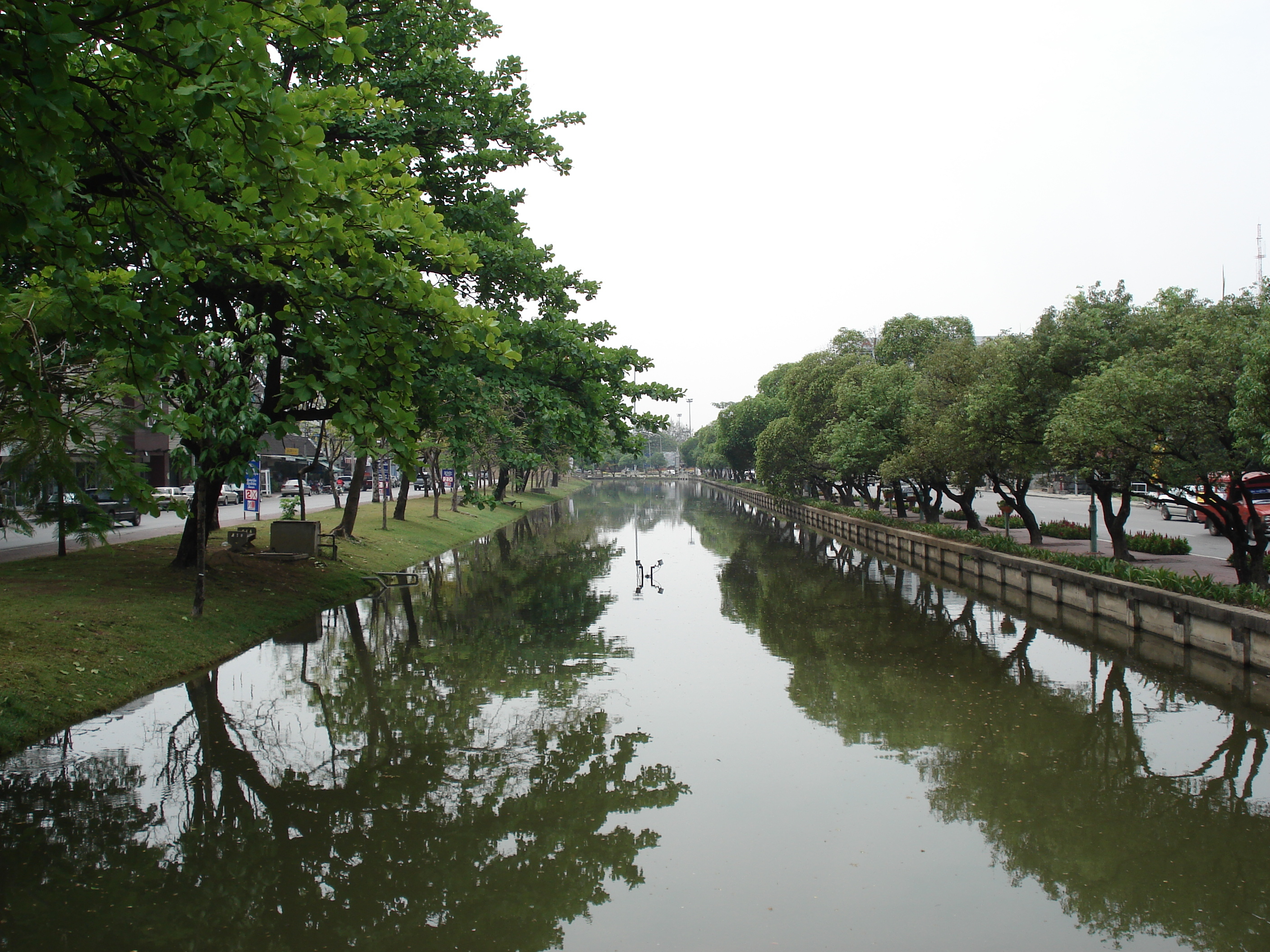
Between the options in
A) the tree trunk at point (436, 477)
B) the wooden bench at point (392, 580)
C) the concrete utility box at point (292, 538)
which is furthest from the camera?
the tree trunk at point (436, 477)

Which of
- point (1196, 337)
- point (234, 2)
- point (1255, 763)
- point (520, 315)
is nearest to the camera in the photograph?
point (234, 2)

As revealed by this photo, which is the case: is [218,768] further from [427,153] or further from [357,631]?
[427,153]

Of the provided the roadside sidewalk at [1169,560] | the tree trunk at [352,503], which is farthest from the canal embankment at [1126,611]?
the tree trunk at [352,503]

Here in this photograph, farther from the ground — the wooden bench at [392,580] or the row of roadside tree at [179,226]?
the row of roadside tree at [179,226]

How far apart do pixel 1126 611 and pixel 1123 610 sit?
16 centimetres

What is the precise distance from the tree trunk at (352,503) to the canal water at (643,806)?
11.3m

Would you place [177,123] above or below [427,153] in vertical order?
below

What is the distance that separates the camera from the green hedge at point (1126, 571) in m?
14.5

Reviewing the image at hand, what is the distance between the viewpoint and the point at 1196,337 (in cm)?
1600

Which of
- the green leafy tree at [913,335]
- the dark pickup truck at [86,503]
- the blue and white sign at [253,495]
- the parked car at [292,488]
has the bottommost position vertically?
the parked car at [292,488]

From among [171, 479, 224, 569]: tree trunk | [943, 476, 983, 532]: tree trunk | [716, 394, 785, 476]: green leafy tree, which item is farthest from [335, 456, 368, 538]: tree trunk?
[716, 394, 785, 476]: green leafy tree

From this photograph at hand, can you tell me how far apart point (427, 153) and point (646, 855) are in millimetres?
13396

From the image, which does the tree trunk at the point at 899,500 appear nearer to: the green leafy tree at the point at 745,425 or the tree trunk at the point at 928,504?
the tree trunk at the point at 928,504

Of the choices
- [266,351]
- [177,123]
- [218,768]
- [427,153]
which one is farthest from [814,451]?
[177,123]
